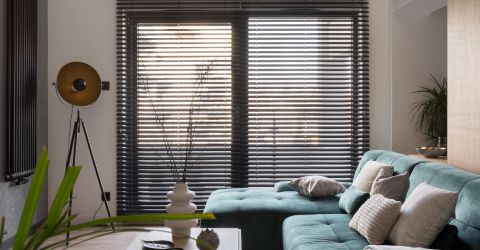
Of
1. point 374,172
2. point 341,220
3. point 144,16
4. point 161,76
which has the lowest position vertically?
point 341,220

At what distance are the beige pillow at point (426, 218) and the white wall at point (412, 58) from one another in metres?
2.51

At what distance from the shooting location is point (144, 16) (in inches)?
196

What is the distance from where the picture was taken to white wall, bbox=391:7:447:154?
193 inches

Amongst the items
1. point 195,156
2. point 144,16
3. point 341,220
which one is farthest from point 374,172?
point 144,16

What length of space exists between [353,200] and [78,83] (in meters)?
2.66

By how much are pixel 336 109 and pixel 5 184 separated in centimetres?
313

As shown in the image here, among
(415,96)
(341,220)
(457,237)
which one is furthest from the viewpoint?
(415,96)

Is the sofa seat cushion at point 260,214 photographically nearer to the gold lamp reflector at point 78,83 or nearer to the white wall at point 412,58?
the white wall at point 412,58

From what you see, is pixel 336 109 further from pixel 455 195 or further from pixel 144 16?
pixel 455 195

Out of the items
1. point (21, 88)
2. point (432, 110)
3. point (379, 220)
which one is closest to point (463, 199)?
point (379, 220)

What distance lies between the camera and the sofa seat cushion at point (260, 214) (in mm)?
3506

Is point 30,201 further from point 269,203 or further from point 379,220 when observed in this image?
point 269,203

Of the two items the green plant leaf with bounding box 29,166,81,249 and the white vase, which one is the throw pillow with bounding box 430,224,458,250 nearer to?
the white vase

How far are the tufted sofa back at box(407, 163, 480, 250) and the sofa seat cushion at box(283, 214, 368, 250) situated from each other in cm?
51
